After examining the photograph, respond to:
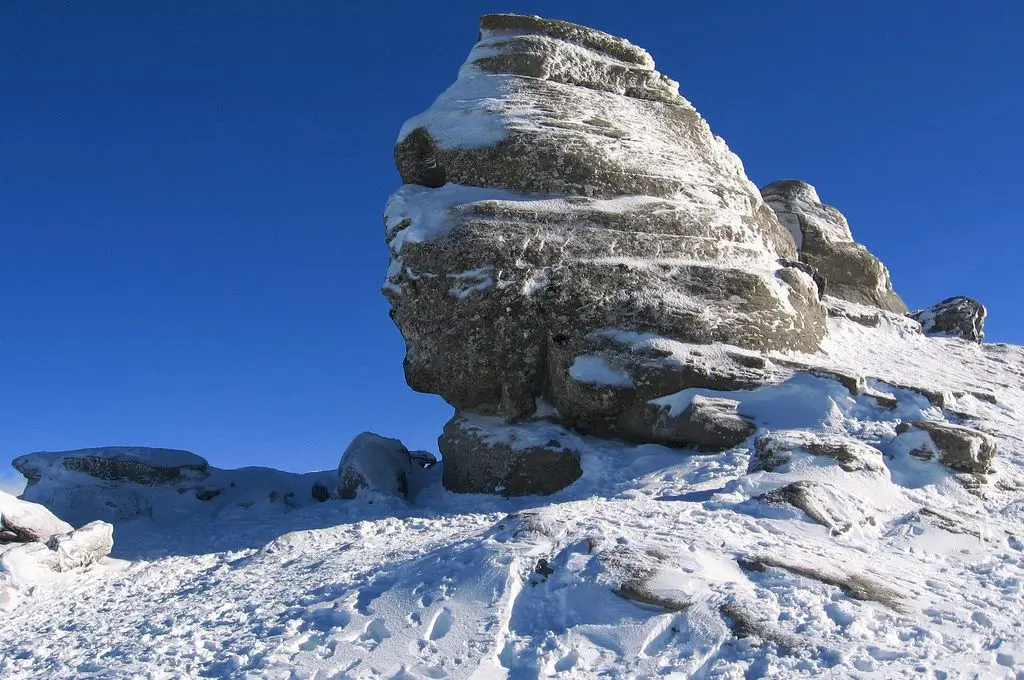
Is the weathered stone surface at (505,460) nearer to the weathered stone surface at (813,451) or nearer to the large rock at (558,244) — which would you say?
the large rock at (558,244)

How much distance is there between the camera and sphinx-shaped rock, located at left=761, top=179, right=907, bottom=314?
2170 centimetres

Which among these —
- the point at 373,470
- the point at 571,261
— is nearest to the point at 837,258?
the point at 571,261

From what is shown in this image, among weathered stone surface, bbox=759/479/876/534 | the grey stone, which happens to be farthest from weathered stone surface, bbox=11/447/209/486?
weathered stone surface, bbox=759/479/876/534

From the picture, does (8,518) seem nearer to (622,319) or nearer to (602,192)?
(622,319)

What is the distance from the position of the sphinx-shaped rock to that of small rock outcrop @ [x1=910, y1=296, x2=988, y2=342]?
112 centimetres

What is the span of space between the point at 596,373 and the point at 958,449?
543 centimetres

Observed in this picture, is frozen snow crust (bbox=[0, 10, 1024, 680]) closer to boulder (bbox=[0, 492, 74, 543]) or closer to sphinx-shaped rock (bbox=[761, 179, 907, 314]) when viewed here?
boulder (bbox=[0, 492, 74, 543])

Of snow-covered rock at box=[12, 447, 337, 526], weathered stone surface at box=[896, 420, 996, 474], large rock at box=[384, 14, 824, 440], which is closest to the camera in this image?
weathered stone surface at box=[896, 420, 996, 474]

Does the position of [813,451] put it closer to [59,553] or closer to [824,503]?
[824,503]

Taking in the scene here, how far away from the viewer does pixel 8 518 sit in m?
12.2

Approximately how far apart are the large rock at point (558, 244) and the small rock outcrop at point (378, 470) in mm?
1636

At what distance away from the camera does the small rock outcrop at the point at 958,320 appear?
20688mm

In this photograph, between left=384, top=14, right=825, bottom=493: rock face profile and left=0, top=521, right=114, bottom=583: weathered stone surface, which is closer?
left=0, top=521, right=114, bottom=583: weathered stone surface

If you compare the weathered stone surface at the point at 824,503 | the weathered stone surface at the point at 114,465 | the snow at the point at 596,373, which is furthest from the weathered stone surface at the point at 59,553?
the weathered stone surface at the point at 824,503
